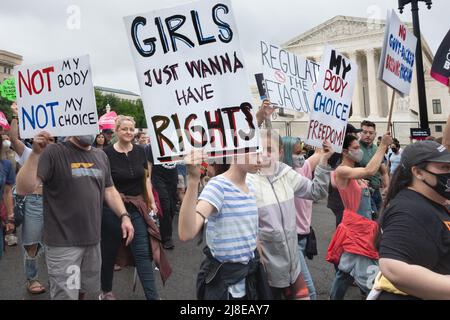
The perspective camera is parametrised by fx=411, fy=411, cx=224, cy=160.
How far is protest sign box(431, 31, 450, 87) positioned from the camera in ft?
14.5

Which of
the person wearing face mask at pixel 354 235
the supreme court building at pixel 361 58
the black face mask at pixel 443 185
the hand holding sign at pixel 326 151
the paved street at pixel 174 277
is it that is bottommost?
the paved street at pixel 174 277

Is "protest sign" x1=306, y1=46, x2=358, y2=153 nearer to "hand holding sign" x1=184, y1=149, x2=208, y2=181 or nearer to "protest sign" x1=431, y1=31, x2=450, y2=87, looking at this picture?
"protest sign" x1=431, y1=31, x2=450, y2=87

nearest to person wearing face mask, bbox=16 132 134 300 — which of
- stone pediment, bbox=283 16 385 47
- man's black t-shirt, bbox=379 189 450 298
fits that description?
man's black t-shirt, bbox=379 189 450 298

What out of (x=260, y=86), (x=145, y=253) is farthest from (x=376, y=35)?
(x=145, y=253)

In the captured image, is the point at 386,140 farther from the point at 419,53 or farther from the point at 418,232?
the point at 419,53

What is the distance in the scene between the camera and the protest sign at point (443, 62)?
14.5 feet

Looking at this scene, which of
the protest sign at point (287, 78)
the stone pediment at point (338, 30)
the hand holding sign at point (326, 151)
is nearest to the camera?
the hand holding sign at point (326, 151)

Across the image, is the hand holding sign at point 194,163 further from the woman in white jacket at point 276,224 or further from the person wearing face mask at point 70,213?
the person wearing face mask at point 70,213

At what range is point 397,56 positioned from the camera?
4.27m

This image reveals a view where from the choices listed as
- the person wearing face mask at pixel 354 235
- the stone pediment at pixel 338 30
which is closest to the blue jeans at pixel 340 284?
the person wearing face mask at pixel 354 235

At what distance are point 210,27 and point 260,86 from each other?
4.09m

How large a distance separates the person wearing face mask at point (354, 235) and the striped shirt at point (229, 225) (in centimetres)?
147

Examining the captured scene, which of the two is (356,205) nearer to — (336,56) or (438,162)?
(336,56)

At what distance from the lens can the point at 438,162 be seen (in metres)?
1.94
